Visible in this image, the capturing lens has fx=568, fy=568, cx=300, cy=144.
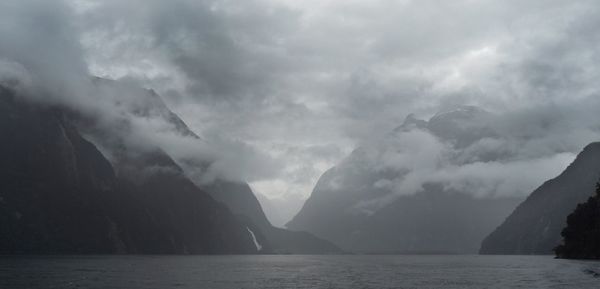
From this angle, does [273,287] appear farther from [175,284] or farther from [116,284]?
[116,284]

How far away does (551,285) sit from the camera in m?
95.3

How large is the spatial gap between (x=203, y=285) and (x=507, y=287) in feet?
167

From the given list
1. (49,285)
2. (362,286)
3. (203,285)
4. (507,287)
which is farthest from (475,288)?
(49,285)

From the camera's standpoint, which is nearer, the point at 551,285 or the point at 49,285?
the point at 49,285

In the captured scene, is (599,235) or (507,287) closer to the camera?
(507,287)

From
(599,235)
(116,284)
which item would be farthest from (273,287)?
(599,235)

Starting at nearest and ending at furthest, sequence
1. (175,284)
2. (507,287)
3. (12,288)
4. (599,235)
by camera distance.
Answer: (12,288)
(507,287)
(175,284)
(599,235)

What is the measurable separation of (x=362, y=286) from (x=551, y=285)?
31.6 metres

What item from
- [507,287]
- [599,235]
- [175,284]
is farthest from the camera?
[599,235]

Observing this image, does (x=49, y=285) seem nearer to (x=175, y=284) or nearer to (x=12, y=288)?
(x=12, y=288)

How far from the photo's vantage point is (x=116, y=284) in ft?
312

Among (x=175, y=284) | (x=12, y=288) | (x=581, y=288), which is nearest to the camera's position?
(x=12, y=288)

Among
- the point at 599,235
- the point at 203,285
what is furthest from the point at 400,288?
the point at 599,235

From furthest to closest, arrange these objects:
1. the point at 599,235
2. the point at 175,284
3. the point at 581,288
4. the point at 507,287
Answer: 1. the point at 599,235
2. the point at 175,284
3. the point at 507,287
4. the point at 581,288
